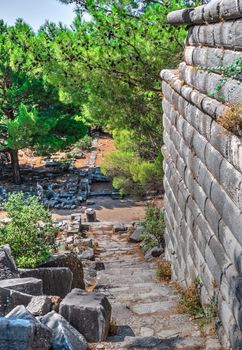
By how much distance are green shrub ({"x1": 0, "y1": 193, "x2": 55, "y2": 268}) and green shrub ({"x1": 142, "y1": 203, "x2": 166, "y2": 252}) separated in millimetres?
4363

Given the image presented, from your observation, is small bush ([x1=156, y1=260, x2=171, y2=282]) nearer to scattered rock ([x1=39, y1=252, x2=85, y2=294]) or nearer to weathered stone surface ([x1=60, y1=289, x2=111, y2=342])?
scattered rock ([x1=39, y1=252, x2=85, y2=294])

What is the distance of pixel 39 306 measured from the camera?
6.41 metres

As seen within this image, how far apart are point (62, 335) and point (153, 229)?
9020 mm

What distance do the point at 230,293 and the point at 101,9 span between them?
10.9 m

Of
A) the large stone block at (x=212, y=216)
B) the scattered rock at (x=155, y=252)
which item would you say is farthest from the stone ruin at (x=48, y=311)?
the scattered rock at (x=155, y=252)

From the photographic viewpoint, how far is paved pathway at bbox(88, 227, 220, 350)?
6.12m

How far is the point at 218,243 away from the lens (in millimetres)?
5789

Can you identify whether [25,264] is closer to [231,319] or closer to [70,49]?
[231,319]

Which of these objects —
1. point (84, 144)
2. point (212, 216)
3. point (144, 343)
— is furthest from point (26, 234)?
point (84, 144)

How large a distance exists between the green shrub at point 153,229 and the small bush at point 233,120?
9435mm

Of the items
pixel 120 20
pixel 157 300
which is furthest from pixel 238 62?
pixel 120 20

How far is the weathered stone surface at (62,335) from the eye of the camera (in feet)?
17.7

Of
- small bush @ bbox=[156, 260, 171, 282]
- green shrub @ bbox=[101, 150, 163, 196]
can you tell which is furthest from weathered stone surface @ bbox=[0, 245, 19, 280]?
green shrub @ bbox=[101, 150, 163, 196]

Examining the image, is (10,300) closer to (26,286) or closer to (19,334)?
(26,286)
